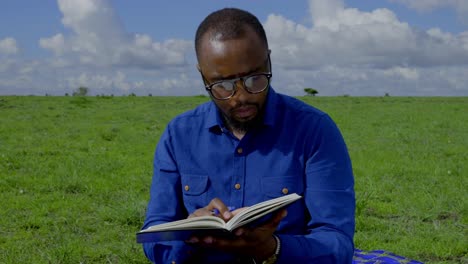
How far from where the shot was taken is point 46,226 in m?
6.54

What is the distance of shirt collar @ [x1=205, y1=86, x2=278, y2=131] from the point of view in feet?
9.21

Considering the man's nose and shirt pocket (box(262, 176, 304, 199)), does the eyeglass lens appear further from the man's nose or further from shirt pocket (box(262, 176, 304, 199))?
shirt pocket (box(262, 176, 304, 199))

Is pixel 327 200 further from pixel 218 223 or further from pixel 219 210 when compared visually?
pixel 218 223

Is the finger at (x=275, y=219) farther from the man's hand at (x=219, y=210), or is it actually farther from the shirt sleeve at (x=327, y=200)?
the shirt sleeve at (x=327, y=200)

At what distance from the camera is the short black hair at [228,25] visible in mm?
2598

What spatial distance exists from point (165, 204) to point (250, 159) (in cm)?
46

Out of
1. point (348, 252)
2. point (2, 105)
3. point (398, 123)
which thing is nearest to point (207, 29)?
point (348, 252)

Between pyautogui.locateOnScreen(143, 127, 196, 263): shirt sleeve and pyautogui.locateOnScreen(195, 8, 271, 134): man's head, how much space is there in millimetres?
416

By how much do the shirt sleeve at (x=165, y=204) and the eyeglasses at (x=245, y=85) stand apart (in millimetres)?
461

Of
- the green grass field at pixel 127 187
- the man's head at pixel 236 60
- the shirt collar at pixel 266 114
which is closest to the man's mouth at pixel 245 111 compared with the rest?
the man's head at pixel 236 60

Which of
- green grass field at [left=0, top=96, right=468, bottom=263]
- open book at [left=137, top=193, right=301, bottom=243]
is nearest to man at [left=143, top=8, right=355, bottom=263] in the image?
open book at [left=137, top=193, right=301, bottom=243]

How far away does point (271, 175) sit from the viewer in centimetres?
277

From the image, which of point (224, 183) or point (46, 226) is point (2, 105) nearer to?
point (46, 226)

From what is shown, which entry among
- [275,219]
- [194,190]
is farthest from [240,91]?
[275,219]
